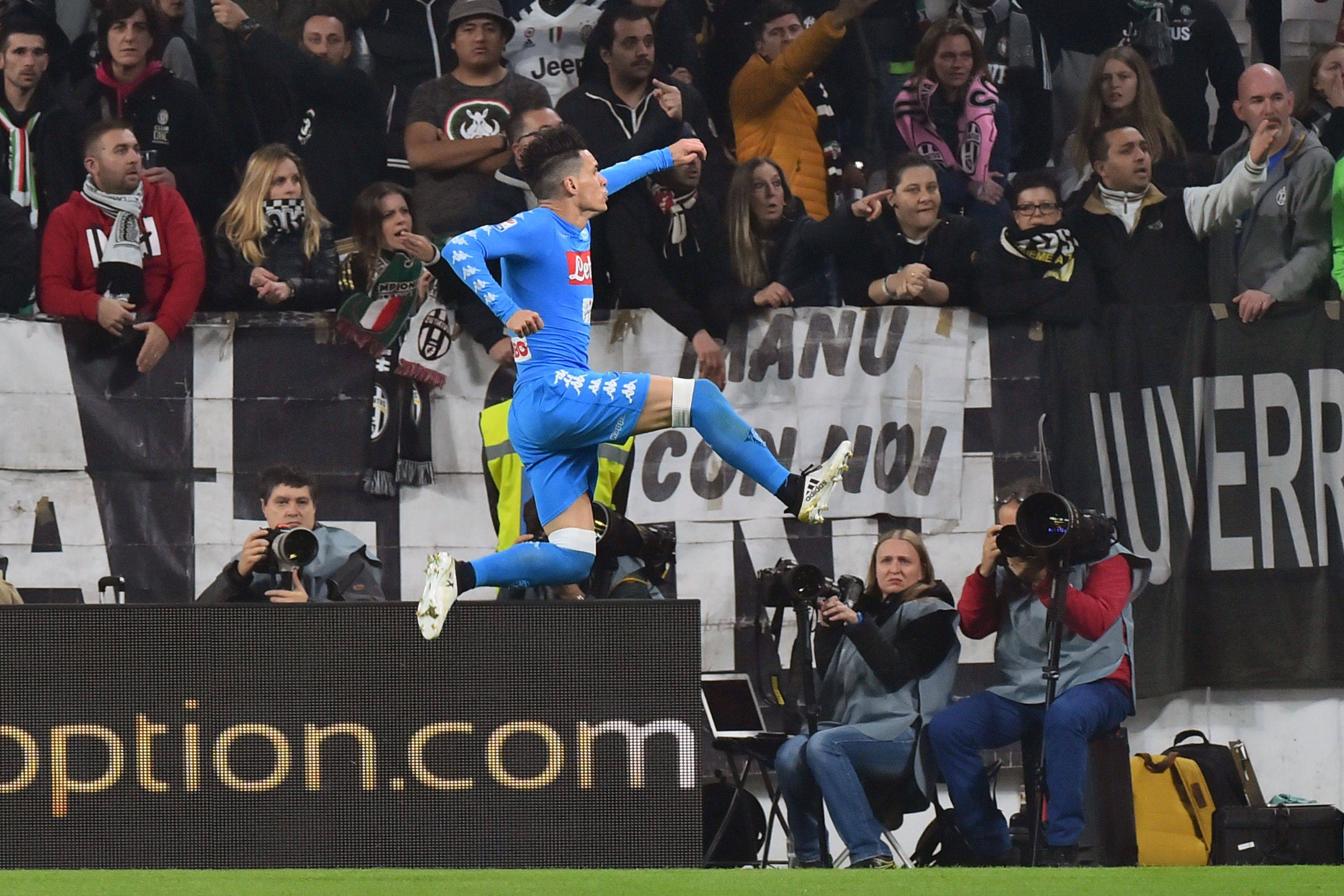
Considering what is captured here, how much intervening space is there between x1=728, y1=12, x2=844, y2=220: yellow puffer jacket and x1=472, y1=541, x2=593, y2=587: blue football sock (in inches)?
115

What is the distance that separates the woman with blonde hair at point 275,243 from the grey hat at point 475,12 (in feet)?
3.06

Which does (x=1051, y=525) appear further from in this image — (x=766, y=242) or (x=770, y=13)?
(x=770, y=13)

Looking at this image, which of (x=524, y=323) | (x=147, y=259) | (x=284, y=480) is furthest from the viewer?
(x=147, y=259)

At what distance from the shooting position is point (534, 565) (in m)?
5.44

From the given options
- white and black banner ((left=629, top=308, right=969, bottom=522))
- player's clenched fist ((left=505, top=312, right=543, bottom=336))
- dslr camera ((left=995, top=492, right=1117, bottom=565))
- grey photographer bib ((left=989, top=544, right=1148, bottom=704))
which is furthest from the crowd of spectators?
player's clenched fist ((left=505, top=312, right=543, bottom=336))

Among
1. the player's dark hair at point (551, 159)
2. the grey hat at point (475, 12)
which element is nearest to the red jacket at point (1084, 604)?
the player's dark hair at point (551, 159)

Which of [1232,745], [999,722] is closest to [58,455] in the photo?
[999,722]

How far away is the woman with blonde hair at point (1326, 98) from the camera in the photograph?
786 centimetres

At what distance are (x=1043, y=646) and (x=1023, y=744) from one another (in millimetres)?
376

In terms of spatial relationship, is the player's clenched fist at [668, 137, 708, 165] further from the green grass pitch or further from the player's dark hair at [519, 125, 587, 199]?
the green grass pitch

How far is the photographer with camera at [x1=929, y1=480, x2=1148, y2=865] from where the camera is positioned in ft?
19.4

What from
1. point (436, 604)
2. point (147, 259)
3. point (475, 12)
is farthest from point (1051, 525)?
point (147, 259)

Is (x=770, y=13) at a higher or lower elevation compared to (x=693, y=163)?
higher

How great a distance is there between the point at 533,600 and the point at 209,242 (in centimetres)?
351
